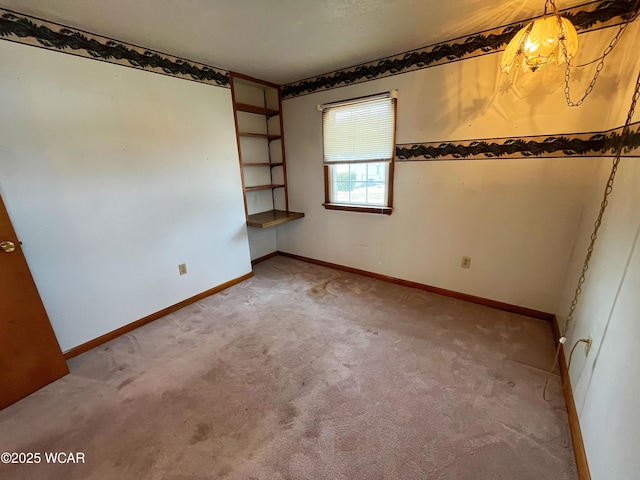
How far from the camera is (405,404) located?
1.61 m

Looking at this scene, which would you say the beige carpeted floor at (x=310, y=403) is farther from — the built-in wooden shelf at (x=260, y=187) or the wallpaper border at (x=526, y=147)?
the built-in wooden shelf at (x=260, y=187)

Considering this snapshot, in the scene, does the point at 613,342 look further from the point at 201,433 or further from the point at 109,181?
the point at 109,181

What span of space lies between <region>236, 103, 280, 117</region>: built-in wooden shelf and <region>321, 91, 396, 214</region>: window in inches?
29.8

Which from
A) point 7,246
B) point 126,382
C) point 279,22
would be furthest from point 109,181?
point 279,22

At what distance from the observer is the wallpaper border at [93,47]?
5.55 feet

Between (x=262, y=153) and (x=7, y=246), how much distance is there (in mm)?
A: 2662

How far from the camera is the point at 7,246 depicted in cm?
159

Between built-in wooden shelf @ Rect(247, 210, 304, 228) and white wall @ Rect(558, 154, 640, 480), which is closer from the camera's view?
white wall @ Rect(558, 154, 640, 480)

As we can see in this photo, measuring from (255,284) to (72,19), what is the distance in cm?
263

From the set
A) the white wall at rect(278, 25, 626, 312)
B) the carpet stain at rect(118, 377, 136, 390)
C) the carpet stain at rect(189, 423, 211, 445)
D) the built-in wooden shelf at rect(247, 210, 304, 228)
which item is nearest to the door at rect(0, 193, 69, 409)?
the carpet stain at rect(118, 377, 136, 390)

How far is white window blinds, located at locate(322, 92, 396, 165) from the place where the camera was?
2778 mm

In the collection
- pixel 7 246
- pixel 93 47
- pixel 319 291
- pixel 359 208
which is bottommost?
pixel 319 291

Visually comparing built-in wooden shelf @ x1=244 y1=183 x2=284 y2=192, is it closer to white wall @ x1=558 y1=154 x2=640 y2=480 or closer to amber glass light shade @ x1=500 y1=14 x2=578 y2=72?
amber glass light shade @ x1=500 y1=14 x2=578 y2=72

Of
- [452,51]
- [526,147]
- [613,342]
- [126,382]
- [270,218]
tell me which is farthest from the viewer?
[270,218]
